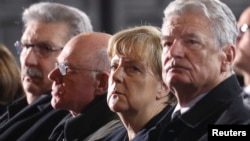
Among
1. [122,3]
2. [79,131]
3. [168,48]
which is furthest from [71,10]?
[122,3]

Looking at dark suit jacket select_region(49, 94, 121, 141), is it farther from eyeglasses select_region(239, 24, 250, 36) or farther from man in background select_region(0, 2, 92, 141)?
eyeglasses select_region(239, 24, 250, 36)

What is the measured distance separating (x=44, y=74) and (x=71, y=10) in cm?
37

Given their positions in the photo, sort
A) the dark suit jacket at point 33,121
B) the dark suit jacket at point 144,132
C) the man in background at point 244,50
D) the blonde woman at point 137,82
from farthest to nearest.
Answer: the man in background at point 244,50
the dark suit jacket at point 33,121
the blonde woman at point 137,82
the dark suit jacket at point 144,132

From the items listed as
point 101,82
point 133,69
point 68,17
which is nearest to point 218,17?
point 133,69

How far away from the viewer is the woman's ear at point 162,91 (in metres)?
3.79

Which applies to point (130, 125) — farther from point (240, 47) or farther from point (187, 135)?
point (240, 47)

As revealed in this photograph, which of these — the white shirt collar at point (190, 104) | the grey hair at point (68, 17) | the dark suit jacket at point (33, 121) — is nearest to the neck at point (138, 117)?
the white shirt collar at point (190, 104)

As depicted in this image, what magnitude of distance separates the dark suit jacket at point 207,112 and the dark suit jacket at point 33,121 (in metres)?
1.21

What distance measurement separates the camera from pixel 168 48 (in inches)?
139

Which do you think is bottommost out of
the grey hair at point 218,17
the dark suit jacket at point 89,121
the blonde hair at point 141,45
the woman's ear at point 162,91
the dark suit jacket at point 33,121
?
the dark suit jacket at point 33,121

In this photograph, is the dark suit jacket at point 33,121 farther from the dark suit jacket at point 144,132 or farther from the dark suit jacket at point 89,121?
the dark suit jacket at point 144,132

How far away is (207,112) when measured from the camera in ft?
11.3

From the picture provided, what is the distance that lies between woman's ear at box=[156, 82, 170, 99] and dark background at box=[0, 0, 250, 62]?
11.7 feet

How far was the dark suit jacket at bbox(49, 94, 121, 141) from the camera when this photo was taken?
4.12 meters
